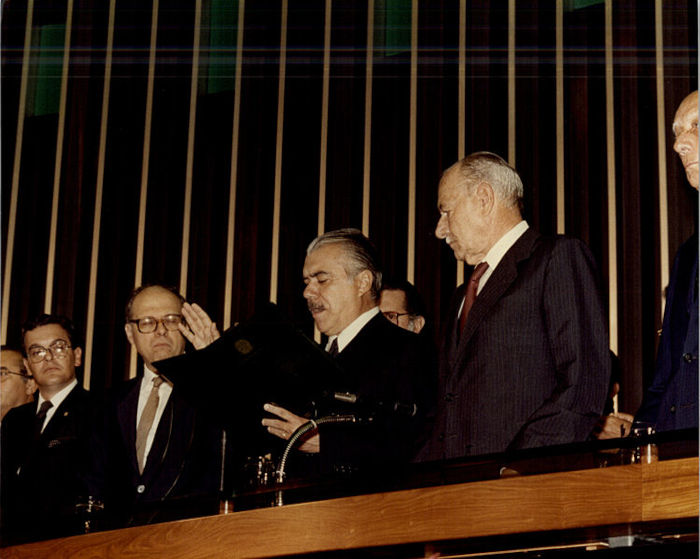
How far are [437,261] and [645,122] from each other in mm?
1132

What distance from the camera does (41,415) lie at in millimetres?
4336

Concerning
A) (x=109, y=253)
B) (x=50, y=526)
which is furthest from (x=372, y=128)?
(x=50, y=526)

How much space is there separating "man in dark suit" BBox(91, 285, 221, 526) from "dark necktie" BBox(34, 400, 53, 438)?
20.3 inches

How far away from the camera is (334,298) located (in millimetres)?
3674

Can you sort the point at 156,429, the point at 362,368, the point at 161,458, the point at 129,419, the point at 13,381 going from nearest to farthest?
1. the point at 362,368
2. the point at 161,458
3. the point at 156,429
4. the point at 129,419
5. the point at 13,381

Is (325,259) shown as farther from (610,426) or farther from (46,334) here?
(46,334)

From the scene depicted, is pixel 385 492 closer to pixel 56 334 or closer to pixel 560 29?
pixel 56 334

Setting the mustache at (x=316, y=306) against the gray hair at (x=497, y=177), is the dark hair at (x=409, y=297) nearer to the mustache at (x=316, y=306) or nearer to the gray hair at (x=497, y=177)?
the mustache at (x=316, y=306)

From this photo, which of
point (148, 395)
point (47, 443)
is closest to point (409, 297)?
point (148, 395)

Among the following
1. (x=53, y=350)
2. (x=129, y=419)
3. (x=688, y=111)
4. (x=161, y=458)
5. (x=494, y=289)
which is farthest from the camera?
(x=53, y=350)

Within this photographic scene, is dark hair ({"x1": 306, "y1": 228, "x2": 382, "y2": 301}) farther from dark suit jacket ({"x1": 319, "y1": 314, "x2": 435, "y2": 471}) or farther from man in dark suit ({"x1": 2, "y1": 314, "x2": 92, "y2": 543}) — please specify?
man in dark suit ({"x1": 2, "y1": 314, "x2": 92, "y2": 543})

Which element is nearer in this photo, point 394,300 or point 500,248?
point 500,248

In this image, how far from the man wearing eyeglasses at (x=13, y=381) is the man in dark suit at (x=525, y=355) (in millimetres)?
2365

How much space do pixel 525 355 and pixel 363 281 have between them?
3.14ft
